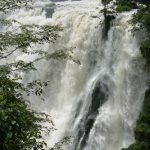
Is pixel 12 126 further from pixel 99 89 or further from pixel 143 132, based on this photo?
pixel 99 89

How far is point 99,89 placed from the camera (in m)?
19.9

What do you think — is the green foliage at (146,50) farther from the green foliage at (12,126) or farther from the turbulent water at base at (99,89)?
the green foliage at (12,126)

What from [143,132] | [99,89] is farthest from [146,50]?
[99,89]

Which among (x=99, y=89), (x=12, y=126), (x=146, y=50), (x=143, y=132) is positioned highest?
(x=12, y=126)

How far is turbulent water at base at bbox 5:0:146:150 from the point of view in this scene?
1839cm

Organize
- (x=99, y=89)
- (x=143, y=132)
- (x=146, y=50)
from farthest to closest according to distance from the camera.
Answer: (x=99, y=89)
(x=146, y=50)
(x=143, y=132)

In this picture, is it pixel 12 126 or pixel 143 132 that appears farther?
pixel 143 132

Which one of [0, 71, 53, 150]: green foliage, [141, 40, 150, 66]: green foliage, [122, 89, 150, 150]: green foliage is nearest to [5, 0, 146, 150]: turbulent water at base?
[141, 40, 150, 66]: green foliage

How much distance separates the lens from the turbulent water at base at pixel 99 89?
1839 centimetres

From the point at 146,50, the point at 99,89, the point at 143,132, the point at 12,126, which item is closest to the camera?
the point at 12,126

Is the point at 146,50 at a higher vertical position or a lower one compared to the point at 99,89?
higher

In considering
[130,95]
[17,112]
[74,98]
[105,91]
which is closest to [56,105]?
[74,98]

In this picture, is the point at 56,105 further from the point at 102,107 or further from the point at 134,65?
the point at 134,65

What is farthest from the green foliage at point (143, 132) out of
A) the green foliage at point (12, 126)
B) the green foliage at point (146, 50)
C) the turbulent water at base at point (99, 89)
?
the green foliage at point (12, 126)
